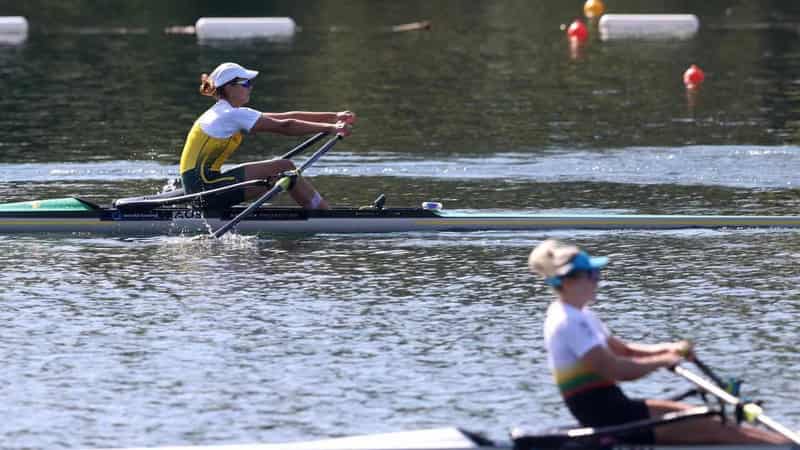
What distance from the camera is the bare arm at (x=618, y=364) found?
28.2 feet

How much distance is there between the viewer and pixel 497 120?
28000 millimetres

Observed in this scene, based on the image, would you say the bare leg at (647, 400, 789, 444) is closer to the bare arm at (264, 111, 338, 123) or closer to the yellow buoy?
the bare arm at (264, 111, 338, 123)

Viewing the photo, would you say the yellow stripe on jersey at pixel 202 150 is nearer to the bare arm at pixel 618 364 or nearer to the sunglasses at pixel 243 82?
the sunglasses at pixel 243 82

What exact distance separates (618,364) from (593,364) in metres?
0.13

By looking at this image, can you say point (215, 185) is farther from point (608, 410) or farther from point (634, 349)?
point (608, 410)

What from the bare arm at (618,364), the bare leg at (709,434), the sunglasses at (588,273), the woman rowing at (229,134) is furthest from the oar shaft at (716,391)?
the woman rowing at (229,134)

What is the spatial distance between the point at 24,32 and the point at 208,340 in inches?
1311

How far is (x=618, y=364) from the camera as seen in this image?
863 centimetres

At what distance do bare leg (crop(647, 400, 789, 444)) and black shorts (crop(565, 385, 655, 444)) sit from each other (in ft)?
0.28

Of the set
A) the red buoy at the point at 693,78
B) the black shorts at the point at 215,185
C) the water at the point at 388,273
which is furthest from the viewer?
the red buoy at the point at 693,78

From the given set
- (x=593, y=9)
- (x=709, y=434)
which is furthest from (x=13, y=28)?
(x=709, y=434)

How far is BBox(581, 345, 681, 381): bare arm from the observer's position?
338 inches

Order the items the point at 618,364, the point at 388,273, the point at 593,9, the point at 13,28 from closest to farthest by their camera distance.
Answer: the point at 618,364
the point at 388,273
the point at 13,28
the point at 593,9

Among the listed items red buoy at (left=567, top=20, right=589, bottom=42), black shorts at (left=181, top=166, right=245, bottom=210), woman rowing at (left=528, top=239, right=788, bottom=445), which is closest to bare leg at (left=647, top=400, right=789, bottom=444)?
woman rowing at (left=528, top=239, right=788, bottom=445)
